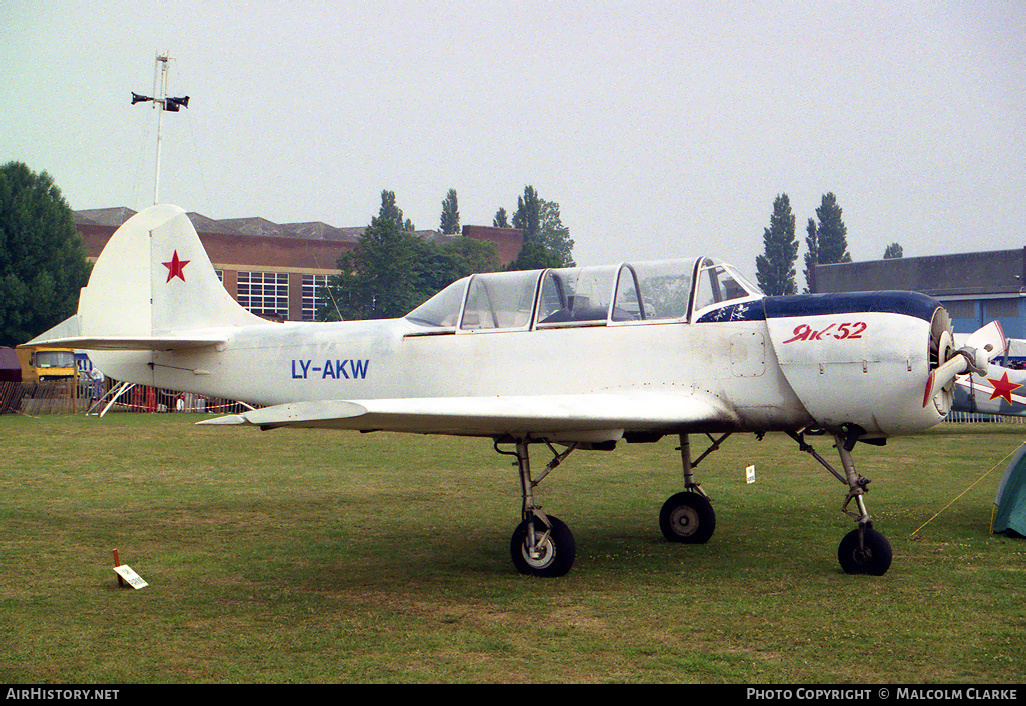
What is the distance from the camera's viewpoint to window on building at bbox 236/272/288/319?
76125 mm

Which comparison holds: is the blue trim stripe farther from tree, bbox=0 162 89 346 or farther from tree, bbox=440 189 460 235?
tree, bbox=440 189 460 235

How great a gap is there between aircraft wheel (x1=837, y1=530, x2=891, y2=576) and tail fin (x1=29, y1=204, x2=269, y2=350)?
6.91 m

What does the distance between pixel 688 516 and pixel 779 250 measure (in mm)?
79162

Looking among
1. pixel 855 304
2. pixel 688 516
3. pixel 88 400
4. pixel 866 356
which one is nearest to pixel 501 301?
pixel 688 516

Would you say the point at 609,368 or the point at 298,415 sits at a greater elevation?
the point at 609,368

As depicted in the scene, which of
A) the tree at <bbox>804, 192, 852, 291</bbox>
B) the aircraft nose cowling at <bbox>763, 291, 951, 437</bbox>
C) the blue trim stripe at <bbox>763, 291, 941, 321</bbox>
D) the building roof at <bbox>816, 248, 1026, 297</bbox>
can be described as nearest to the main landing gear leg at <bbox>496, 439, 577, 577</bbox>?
the aircraft nose cowling at <bbox>763, 291, 951, 437</bbox>

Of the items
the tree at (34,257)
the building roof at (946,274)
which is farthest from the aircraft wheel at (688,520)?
the tree at (34,257)

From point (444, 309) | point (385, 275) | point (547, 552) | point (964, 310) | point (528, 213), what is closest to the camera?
point (547, 552)

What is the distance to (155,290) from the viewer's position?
1117cm

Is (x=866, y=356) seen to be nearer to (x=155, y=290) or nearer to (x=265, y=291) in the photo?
(x=155, y=290)

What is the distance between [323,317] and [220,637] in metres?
65.9

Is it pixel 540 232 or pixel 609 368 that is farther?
pixel 540 232
